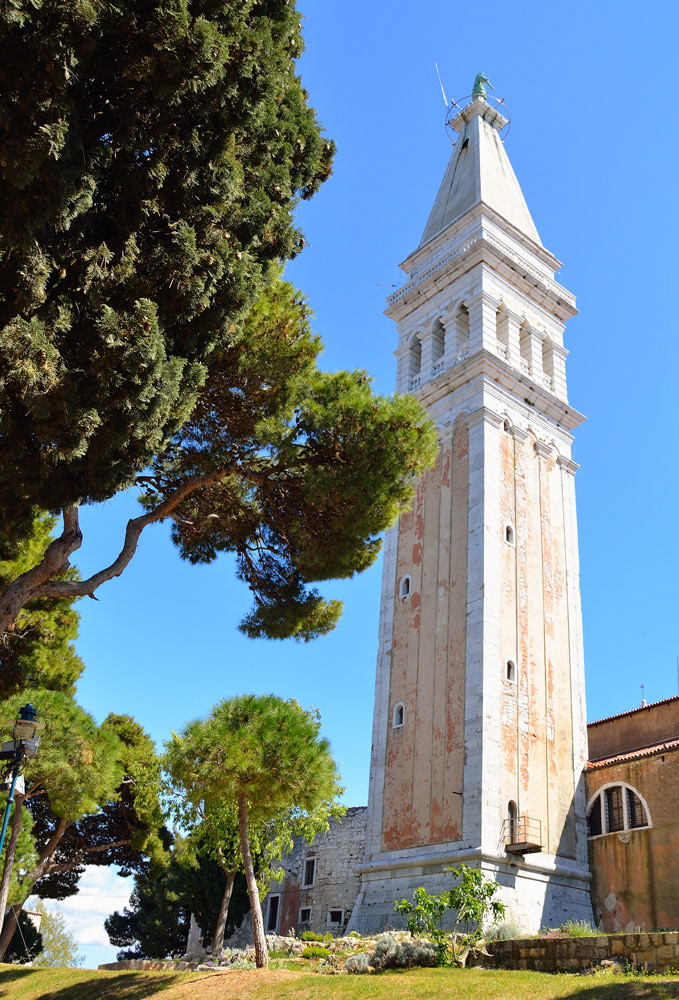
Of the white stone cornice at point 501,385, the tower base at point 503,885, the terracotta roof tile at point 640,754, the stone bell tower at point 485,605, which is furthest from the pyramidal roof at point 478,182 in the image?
the tower base at point 503,885

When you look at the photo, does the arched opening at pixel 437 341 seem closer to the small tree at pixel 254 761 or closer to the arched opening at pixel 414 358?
the arched opening at pixel 414 358

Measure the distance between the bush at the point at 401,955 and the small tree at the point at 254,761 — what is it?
2.00m

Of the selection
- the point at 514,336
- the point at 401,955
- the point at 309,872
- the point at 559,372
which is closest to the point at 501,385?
the point at 514,336

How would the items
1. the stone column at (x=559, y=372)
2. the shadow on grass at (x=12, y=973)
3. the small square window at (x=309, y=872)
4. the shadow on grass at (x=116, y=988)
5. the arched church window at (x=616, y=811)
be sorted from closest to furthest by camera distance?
the shadow on grass at (x=116, y=988) < the shadow on grass at (x=12, y=973) < the arched church window at (x=616, y=811) < the stone column at (x=559, y=372) < the small square window at (x=309, y=872)

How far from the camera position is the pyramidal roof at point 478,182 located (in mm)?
30047

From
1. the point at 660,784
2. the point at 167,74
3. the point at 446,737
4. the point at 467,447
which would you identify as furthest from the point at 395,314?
the point at 167,74

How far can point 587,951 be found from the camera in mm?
12523

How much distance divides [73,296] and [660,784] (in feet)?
54.6

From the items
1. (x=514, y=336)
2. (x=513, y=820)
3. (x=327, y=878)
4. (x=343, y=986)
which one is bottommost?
(x=343, y=986)

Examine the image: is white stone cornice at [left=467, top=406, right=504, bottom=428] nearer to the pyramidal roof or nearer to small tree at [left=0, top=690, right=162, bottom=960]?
the pyramidal roof

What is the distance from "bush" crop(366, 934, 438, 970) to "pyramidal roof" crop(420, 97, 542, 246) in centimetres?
2207

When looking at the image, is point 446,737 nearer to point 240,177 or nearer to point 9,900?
point 9,900

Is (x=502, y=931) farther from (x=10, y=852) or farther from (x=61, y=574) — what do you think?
(x=61, y=574)

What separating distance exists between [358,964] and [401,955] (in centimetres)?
81
